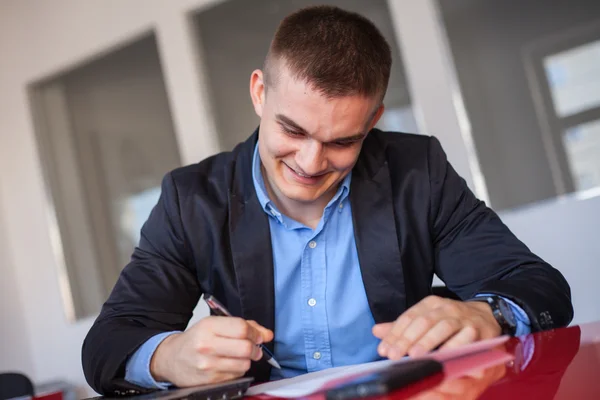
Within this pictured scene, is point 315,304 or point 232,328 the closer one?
point 232,328

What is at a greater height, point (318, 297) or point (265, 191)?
point (265, 191)

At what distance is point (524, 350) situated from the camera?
3.00 feet

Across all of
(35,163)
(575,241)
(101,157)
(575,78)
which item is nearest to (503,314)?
(575,241)

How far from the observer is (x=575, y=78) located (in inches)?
116

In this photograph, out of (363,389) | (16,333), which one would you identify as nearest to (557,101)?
(363,389)

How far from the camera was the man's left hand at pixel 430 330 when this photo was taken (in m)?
0.98

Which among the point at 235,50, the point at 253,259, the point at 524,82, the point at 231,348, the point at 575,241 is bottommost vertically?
the point at 575,241

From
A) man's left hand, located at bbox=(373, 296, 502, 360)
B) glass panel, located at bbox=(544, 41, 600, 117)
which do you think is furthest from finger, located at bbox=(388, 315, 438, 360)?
glass panel, located at bbox=(544, 41, 600, 117)

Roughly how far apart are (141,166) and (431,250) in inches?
107

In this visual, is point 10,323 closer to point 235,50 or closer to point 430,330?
point 235,50

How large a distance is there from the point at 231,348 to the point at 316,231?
1.87ft

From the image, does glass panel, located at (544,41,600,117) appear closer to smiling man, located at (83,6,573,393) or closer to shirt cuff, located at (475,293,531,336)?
smiling man, located at (83,6,573,393)

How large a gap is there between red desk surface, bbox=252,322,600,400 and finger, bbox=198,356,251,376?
0.73 feet

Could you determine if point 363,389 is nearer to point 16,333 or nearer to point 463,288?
point 463,288
